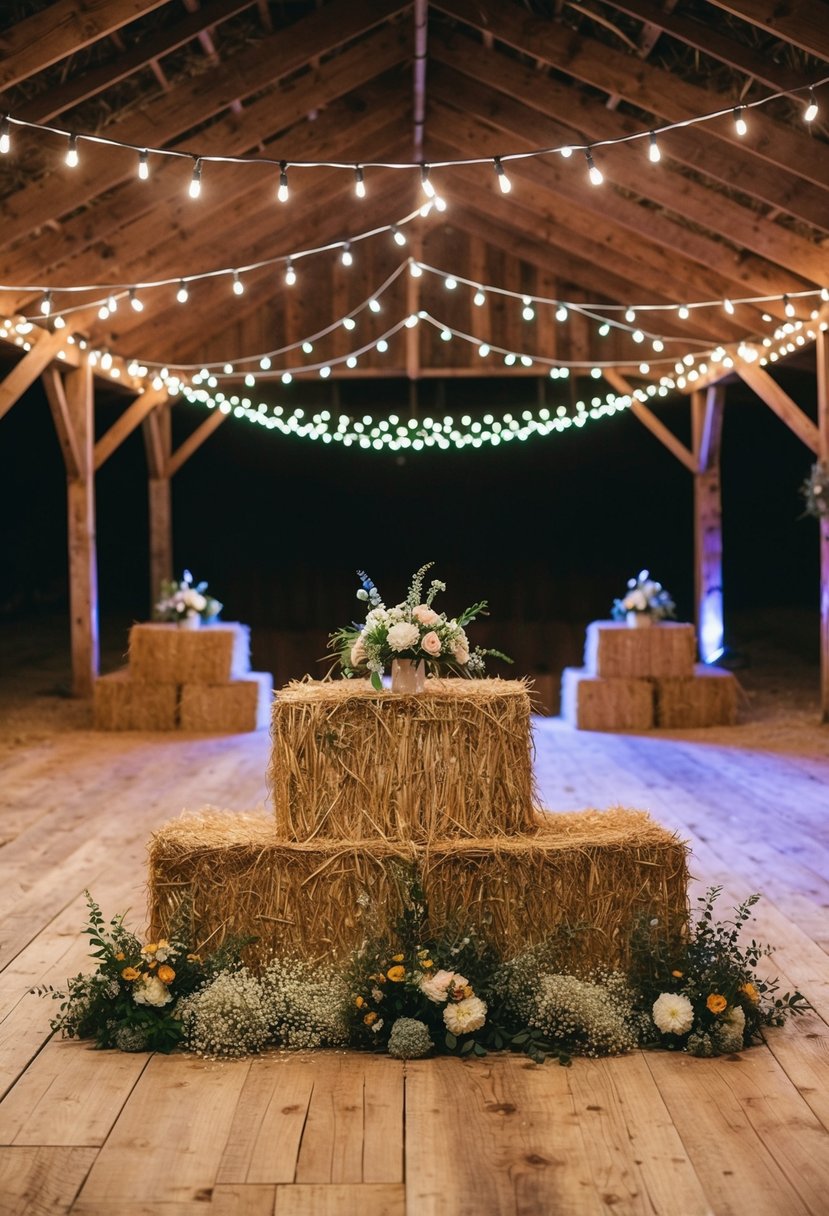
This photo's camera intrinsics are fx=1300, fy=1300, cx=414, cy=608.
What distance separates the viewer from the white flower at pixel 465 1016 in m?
3.21

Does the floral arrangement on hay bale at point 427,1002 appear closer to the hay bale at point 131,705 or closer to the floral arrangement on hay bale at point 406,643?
the floral arrangement on hay bale at point 406,643

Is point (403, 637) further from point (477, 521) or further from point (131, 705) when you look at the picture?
point (477, 521)

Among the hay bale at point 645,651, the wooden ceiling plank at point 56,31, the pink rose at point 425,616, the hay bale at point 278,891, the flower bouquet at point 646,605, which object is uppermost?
the wooden ceiling plank at point 56,31

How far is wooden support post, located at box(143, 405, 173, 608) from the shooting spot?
12.1 meters

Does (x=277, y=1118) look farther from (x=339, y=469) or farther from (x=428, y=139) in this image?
(x=339, y=469)

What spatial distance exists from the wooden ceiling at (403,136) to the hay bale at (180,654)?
2279mm

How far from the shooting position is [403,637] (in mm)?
3666

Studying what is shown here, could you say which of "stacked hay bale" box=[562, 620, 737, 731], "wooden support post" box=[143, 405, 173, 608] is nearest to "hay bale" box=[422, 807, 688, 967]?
"stacked hay bale" box=[562, 620, 737, 731]

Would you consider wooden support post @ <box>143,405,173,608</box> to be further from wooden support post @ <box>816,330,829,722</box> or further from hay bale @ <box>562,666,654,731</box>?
wooden support post @ <box>816,330,829,722</box>

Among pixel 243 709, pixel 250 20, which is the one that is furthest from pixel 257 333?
pixel 250 20

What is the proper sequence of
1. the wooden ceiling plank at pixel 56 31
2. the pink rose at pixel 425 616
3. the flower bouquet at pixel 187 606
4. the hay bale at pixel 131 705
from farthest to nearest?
the flower bouquet at pixel 187 606, the hay bale at pixel 131 705, the wooden ceiling plank at pixel 56 31, the pink rose at pixel 425 616

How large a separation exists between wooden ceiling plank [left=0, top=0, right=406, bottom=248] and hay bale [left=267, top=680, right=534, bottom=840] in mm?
4424

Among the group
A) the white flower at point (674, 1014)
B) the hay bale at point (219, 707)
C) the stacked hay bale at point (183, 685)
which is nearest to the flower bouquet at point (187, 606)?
the stacked hay bale at point (183, 685)

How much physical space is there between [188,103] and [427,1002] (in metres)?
5.35
